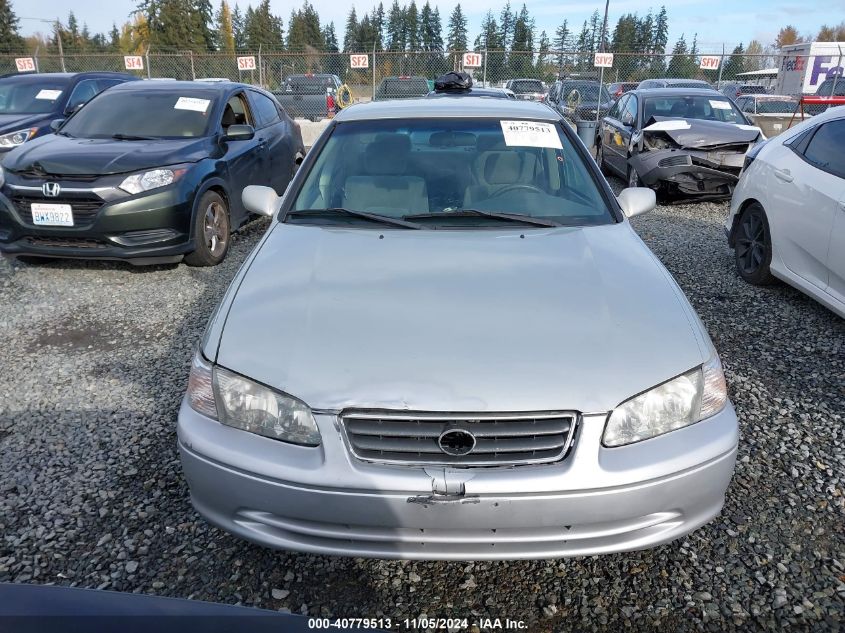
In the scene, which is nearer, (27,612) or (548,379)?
(27,612)

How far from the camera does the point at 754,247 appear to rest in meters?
5.46

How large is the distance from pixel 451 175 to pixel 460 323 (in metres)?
1.31

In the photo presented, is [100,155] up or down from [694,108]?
down

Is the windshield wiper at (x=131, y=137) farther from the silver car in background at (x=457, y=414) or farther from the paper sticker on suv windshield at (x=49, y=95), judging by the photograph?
the paper sticker on suv windshield at (x=49, y=95)

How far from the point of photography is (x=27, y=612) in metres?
1.13

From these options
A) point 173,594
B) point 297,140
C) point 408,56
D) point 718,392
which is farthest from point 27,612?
point 408,56

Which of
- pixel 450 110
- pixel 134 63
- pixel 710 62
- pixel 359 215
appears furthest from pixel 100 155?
pixel 710 62

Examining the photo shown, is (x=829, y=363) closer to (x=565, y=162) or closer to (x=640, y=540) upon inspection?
(x=565, y=162)

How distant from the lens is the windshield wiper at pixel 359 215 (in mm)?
2914

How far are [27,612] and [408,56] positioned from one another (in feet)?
64.3

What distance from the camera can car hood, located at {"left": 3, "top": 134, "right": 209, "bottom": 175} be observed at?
17.4 ft

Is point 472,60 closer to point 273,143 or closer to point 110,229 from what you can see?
point 273,143

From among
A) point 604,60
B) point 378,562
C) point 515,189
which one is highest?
point 604,60

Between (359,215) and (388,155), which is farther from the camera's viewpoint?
(388,155)
